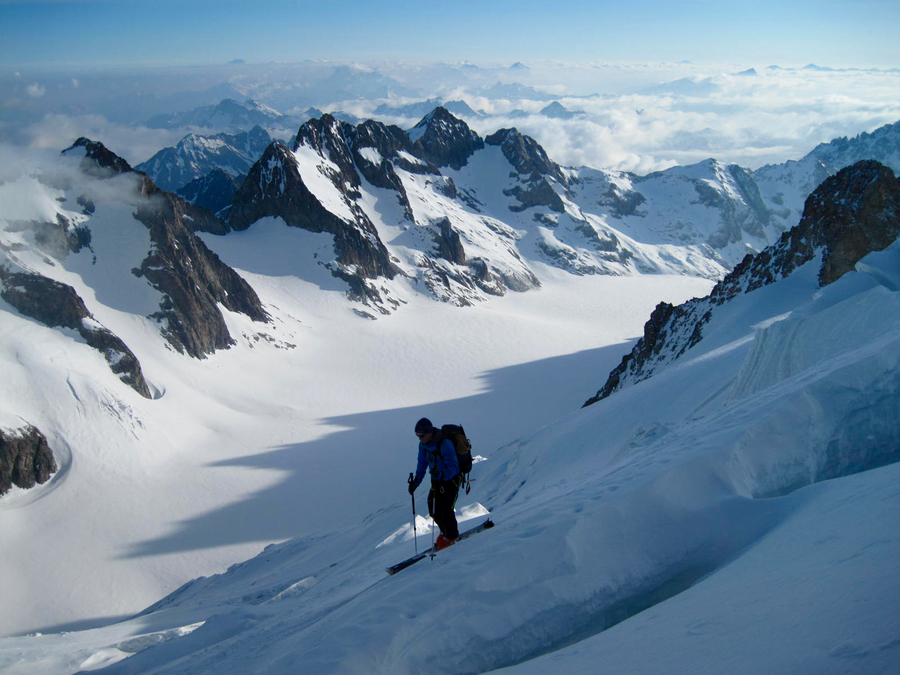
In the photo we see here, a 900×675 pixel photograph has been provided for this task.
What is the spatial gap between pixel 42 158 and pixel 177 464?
35.7 meters

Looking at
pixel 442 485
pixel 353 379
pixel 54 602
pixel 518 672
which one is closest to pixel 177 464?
pixel 54 602

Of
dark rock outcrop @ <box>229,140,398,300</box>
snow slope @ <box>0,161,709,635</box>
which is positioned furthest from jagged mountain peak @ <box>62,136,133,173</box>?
dark rock outcrop @ <box>229,140,398,300</box>

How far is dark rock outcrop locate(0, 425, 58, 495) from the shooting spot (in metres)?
29.5

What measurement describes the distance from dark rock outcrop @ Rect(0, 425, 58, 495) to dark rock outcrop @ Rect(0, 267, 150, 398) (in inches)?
307

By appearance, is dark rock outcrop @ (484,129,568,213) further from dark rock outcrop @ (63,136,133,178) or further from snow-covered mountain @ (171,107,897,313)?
dark rock outcrop @ (63,136,133,178)

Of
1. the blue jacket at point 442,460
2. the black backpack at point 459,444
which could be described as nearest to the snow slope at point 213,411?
the blue jacket at point 442,460

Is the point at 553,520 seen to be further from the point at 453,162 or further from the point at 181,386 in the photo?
the point at 453,162

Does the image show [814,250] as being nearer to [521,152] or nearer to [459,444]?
[459,444]

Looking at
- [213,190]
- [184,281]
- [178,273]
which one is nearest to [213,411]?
[184,281]

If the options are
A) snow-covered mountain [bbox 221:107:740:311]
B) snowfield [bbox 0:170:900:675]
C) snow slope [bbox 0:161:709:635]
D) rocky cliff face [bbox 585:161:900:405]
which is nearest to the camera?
snowfield [bbox 0:170:900:675]

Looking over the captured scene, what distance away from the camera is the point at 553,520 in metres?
7.18

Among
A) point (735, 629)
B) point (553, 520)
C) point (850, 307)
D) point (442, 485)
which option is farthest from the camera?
point (850, 307)

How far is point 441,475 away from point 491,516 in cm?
466

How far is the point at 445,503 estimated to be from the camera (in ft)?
27.0
